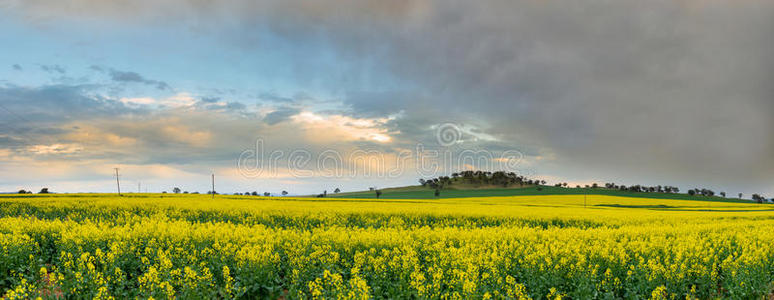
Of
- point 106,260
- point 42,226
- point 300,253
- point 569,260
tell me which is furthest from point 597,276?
point 42,226

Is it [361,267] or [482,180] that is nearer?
[361,267]

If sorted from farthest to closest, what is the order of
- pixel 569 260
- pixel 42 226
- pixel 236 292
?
pixel 42 226
pixel 569 260
pixel 236 292

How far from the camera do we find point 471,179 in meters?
153

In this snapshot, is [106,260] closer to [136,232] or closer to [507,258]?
[136,232]

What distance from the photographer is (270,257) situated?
33.6 feet

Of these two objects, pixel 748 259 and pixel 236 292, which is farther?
pixel 748 259

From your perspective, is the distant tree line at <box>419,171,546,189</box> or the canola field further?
the distant tree line at <box>419,171,546,189</box>

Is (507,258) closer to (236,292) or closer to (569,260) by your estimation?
(569,260)

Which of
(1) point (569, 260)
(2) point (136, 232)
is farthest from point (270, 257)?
(1) point (569, 260)

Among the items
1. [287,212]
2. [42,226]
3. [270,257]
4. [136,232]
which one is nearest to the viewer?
[270,257]

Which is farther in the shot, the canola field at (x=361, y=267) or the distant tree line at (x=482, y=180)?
the distant tree line at (x=482, y=180)

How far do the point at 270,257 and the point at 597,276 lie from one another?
8.33m

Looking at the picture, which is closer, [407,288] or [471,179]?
[407,288]

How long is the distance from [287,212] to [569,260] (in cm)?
2111
